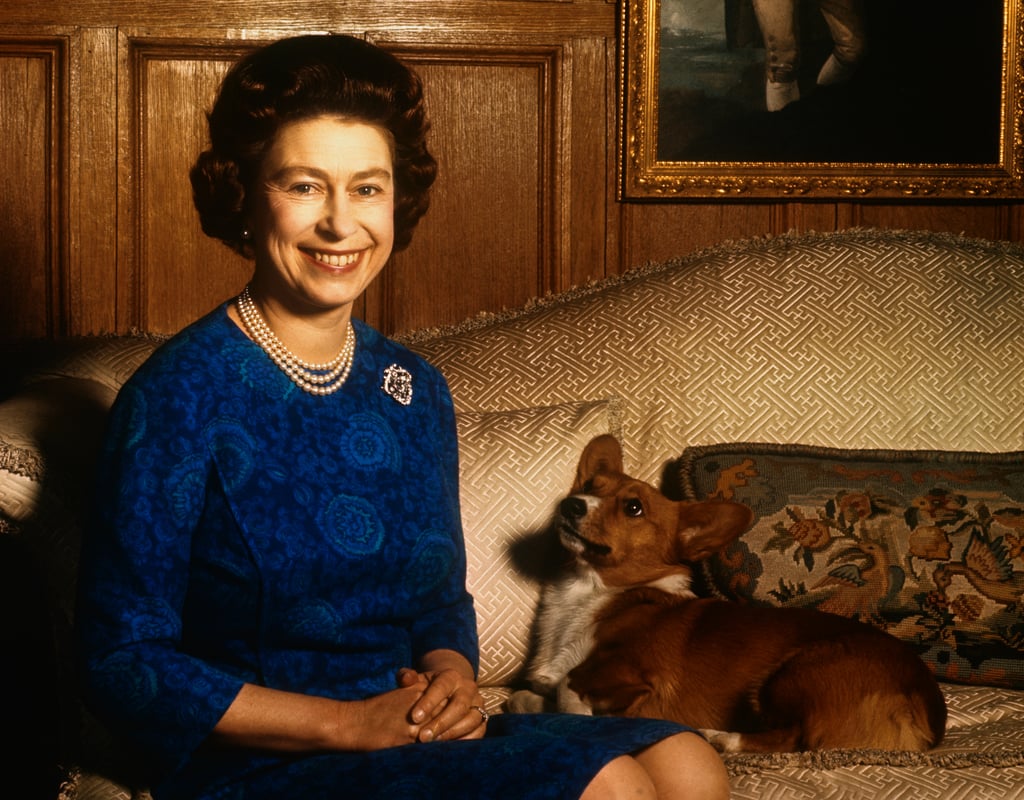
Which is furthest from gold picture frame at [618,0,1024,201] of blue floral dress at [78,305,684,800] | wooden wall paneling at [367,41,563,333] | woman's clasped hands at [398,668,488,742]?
woman's clasped hands at [398,668,488,742]

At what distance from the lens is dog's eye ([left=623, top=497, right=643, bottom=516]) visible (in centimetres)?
224

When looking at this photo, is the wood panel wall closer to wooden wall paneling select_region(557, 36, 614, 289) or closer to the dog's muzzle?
wooden wall paneling select_region(557, 36, 614, 289)

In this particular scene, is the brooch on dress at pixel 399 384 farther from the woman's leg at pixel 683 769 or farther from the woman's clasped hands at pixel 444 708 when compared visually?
the woman's leg at pixel 683 769

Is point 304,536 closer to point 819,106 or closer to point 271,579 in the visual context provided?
point 271,579

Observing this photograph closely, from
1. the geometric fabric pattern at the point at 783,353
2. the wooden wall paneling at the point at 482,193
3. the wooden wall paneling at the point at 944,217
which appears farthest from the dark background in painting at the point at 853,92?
the geometric fabric pattern at the point at 783,353

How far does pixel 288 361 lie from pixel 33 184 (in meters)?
1.86

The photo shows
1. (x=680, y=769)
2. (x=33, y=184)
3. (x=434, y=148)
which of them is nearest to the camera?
(x=680, y=769)

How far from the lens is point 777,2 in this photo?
3.25 meters

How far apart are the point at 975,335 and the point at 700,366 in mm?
686

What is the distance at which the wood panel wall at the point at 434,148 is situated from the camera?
3191mm

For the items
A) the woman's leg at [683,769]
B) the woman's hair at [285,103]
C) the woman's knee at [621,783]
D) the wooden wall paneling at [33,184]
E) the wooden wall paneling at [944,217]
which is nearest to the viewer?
the woman's knee at [621,783]

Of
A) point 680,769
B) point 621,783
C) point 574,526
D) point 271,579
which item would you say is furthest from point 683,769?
point 574,526

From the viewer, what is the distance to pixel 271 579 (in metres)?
1.61

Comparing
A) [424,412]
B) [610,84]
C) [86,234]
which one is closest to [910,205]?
[610,84]
